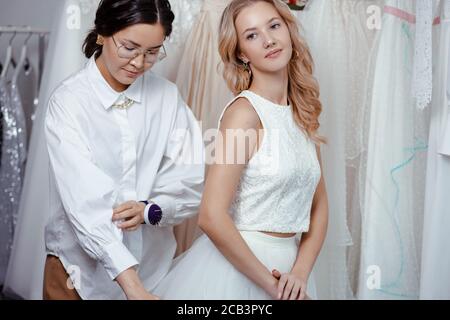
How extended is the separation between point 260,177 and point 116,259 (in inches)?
13.2

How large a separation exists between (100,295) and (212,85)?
2.39ft

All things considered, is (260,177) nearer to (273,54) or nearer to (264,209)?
(264,209)

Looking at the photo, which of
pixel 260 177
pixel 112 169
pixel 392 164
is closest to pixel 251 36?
pixel 260 177

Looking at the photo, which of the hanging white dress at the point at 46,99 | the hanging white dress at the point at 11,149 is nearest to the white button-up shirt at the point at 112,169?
the hanging white dress at the point at 46,99

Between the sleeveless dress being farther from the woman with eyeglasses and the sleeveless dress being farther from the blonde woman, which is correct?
the woman with eyeglasses

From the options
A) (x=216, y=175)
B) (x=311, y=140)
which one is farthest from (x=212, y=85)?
(x=216, y=175)

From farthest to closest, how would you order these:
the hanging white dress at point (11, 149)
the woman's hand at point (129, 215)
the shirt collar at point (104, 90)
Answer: the hanging white dress at point (11, 149) → the shirt collar at point (104, 90) → the woman's hand at point (129, 215)

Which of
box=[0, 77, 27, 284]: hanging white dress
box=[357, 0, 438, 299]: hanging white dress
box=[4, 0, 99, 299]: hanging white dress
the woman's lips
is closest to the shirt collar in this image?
the woman's lips

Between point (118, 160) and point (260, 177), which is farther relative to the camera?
point (118, 160)

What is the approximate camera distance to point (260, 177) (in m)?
1.44

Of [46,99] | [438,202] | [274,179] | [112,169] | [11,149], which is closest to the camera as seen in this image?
[274,179]

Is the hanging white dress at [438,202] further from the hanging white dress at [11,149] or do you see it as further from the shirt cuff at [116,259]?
the hanging white dress at [11,149]

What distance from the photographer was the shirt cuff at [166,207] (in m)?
1.57

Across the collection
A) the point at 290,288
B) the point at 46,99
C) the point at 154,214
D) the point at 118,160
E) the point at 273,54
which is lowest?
the point at 290,288
